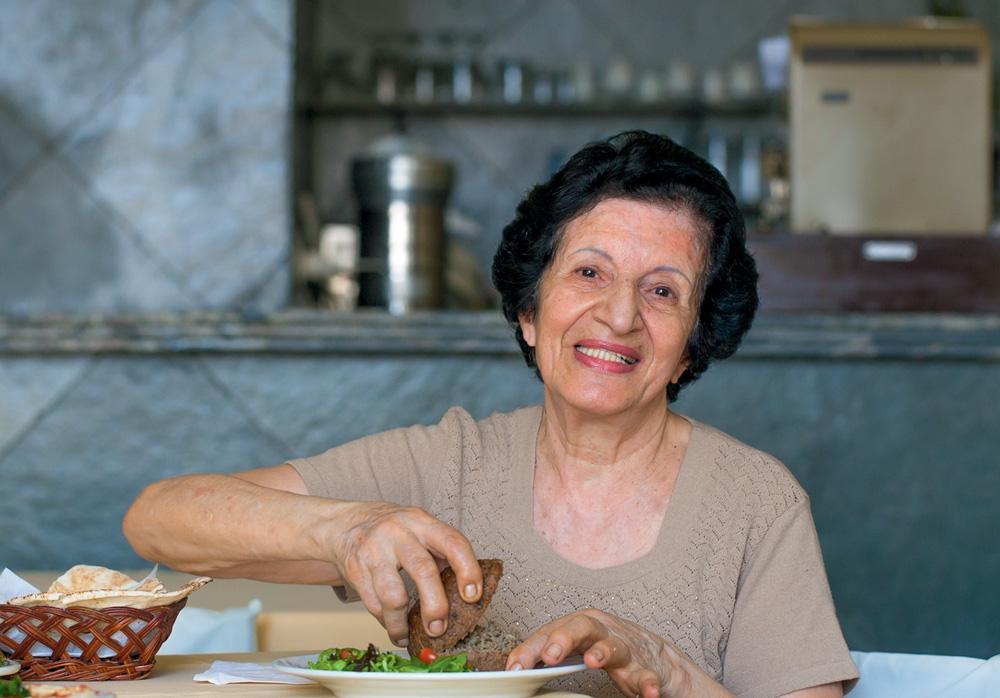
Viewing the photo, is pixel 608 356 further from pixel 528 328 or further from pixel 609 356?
pixel 528 328

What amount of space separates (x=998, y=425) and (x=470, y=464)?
1.40 m

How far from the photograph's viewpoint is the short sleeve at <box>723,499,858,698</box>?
1.33 metres

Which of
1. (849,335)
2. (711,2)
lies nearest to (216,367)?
(849,335)

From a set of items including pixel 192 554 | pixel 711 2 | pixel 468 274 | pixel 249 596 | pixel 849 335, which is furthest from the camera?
pixel 711 2

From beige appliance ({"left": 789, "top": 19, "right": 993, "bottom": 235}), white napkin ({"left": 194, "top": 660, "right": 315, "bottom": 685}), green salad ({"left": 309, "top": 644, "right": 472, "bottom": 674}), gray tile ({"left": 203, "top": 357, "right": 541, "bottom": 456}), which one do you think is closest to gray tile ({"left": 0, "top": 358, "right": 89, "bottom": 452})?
gray tile ({"left": 203, "top": 357, "right": 541, "bottom": 456})

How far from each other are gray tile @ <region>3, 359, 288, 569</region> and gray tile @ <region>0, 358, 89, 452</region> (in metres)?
0.03

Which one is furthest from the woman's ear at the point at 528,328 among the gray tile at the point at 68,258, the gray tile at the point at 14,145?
the gray tile at the point at 14,145

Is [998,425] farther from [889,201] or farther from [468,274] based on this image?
[468,274]

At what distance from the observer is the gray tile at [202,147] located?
285cm

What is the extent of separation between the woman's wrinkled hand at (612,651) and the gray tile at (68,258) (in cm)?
201

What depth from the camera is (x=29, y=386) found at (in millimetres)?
2537

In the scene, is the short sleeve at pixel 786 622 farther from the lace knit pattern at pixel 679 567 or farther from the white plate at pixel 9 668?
the white plate at pixel 9 668

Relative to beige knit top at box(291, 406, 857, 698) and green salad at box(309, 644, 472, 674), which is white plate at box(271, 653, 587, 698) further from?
beige knit top at box(291, 406, 857, 698)

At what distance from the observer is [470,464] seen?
1617 millimetres
